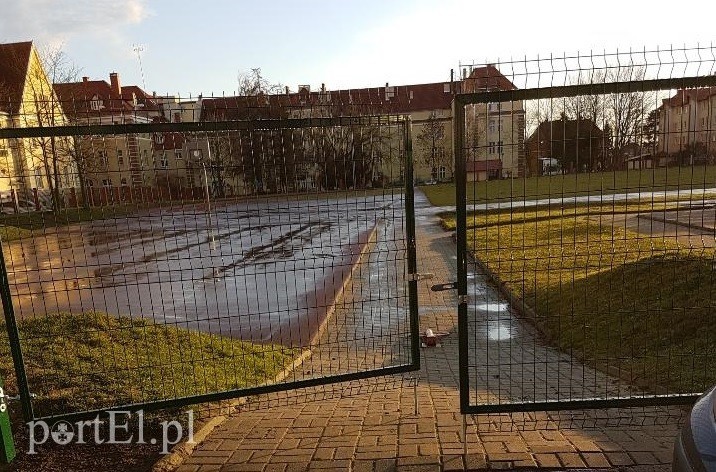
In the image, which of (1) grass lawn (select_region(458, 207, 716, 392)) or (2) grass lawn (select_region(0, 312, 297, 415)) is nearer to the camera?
(2) grass lawn (select_region(0, 312, 297, 415))

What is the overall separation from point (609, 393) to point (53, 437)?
4869 mm

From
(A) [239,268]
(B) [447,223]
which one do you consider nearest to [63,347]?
(A) [239,268]

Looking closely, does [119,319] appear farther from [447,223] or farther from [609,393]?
[447,223]

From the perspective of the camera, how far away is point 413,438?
3.52 metres

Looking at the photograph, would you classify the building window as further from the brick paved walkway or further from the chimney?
the chimney

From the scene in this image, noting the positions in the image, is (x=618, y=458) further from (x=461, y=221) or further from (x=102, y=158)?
(x=102, y=158)

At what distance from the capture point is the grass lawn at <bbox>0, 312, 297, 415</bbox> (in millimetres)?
4336

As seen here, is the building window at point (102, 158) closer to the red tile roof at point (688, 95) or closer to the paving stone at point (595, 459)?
the paving stone at point (595, 459)

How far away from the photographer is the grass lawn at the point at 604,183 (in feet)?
11.7


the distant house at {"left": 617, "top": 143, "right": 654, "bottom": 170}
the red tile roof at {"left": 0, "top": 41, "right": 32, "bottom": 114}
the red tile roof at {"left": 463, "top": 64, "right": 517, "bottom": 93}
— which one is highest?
the red tile roof at {"left": 0, "top": 41, "right": 32, "bottom": 114}

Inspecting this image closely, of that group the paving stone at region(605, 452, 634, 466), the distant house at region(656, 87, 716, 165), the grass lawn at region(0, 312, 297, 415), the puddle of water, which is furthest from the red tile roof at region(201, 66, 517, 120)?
the puddle of water

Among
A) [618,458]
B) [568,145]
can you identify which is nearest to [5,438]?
[618,458]

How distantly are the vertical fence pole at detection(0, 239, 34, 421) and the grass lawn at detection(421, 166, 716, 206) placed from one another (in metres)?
3.47

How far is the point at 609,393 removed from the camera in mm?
4688
